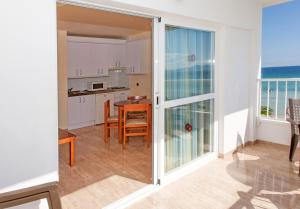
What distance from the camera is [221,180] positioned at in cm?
350

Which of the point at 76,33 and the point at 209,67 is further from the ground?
the point at 76,33

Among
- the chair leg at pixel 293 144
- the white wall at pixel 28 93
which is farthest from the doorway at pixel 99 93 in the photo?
the chair leg at pixel 293 144

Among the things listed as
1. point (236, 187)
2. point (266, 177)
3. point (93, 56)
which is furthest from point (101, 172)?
point (93, 56)

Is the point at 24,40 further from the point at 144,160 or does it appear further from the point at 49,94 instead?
the point at 144,160

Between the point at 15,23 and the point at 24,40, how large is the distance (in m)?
0.13

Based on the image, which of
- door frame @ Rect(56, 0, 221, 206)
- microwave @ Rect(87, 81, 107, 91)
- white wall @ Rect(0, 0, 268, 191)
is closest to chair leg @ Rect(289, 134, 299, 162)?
door frame @ Rect(56, 0, 221, 206)

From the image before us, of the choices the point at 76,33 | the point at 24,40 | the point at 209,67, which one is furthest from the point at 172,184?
the point at 76,33

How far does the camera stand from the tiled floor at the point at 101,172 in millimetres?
3061

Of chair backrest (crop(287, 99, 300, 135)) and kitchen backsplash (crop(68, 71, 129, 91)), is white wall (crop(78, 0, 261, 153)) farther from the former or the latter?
kitchen backsplash (crop(68, 71, 129, 91))

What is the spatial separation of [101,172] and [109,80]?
463 centimetres

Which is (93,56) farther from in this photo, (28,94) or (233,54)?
(28,94)

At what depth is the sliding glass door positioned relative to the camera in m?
3.45

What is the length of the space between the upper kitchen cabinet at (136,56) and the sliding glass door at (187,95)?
3.54 metres

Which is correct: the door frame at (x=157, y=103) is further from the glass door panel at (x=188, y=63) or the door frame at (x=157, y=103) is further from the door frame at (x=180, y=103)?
the glass door panel at (x=188, y=63)
